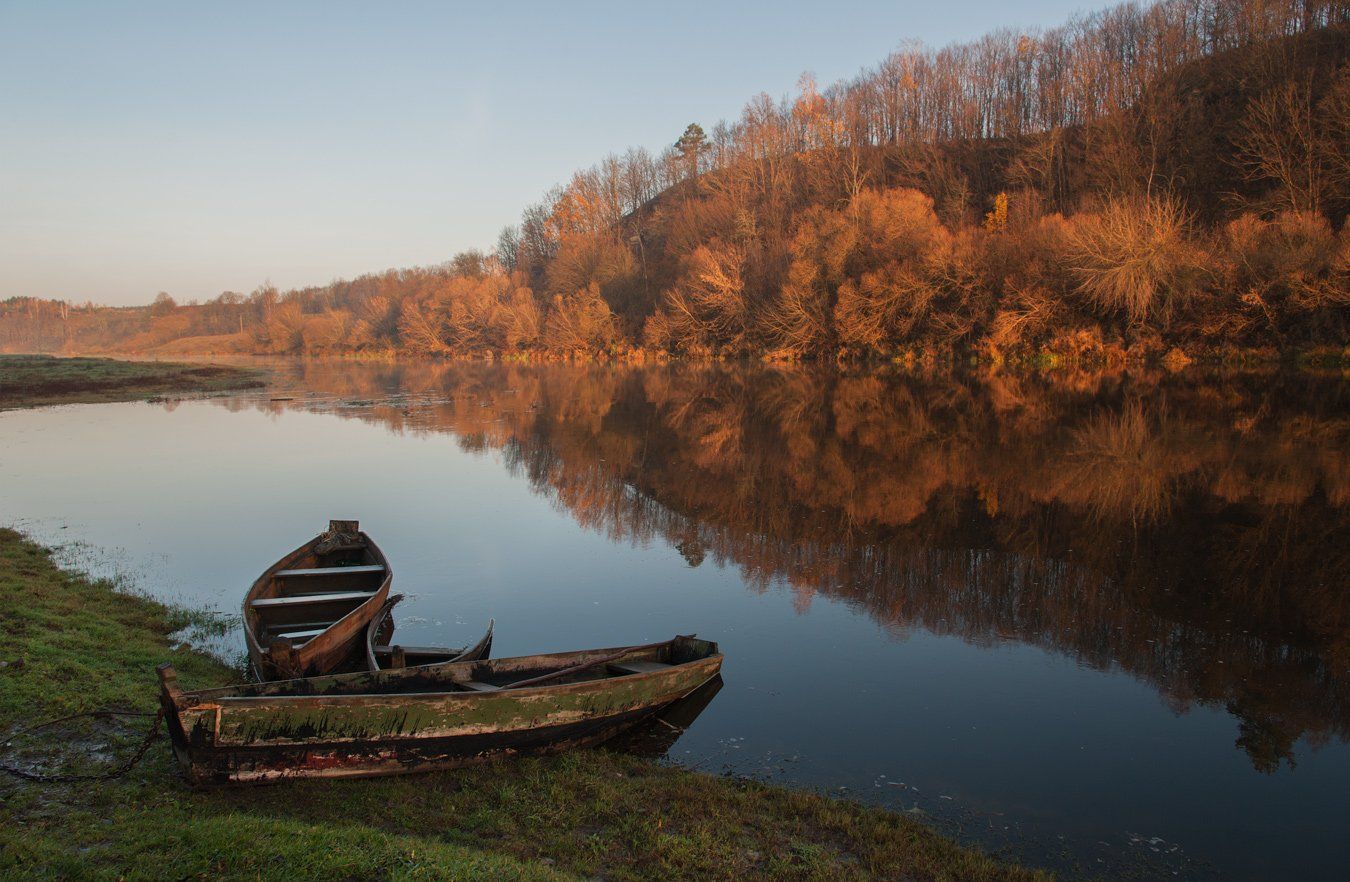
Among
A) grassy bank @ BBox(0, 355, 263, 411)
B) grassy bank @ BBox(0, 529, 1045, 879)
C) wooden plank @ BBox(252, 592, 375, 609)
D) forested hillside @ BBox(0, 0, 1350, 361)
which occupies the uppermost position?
forested hillside @ BBox(0, 0, 1350, 361)

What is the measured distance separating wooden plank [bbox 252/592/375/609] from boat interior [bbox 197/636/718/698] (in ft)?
8.84

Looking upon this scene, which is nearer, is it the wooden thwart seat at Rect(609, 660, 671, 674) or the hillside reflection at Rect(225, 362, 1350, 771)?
the wooden thwart seat at Rect(609, 660, 671, 674)

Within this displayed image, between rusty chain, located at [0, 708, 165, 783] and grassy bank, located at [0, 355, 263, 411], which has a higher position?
grassy bank, located at [0, 355, 263, 411]

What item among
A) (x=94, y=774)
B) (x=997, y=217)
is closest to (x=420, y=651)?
(x=94, y=774)

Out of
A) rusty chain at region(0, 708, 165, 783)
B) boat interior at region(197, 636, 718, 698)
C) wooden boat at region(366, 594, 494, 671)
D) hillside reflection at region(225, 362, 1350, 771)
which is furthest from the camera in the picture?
hillside reflection at region(225, 362, 1350, 771)

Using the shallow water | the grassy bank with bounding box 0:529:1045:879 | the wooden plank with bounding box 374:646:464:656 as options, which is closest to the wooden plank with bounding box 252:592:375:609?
the shallow water

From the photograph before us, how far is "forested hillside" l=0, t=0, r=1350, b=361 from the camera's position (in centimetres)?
4084

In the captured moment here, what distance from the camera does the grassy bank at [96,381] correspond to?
42125 millimetres

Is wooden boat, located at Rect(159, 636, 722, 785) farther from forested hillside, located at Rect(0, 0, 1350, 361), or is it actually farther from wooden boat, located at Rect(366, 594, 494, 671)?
forested hillside, located at Rect(0, 0, 1350, 361)

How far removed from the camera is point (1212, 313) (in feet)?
134

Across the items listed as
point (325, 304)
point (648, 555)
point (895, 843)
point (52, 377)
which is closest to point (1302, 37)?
point (648, 555)

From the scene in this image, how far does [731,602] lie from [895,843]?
5.74 metres

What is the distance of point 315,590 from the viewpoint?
1019 centimetres

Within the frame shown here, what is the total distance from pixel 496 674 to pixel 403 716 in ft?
4.01
